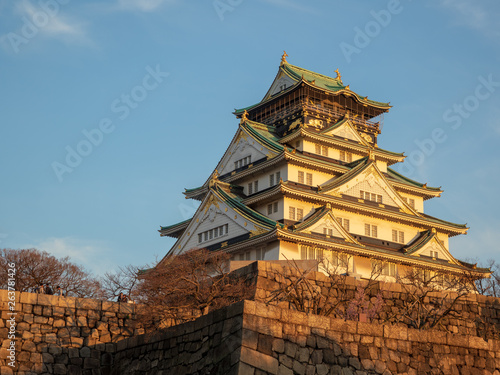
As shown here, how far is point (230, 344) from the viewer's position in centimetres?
1348

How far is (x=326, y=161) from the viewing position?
49250mm

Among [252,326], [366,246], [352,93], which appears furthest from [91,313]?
[352,93]

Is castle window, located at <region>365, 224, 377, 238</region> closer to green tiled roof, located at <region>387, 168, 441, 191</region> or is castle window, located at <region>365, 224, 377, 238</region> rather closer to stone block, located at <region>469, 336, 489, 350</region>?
green tiled roof, located at <region>387, 168, 441, 191</region>

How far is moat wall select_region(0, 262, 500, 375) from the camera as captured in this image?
1358 cm

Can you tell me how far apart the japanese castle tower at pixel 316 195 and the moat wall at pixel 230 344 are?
22189 mm

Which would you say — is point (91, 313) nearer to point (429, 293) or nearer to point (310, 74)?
point (429, 293)

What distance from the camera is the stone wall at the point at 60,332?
1833 centimetres

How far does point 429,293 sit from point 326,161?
90.0 ft

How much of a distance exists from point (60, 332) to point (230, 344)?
726cm

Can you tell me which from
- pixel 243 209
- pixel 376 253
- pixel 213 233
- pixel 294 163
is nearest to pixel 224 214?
pixel 213 233

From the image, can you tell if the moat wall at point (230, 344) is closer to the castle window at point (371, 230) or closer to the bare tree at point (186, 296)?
the bare tree at point (186, 296)

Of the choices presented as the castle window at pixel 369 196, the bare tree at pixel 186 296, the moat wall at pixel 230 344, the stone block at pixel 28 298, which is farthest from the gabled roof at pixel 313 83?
the stone block at pixel 28 298

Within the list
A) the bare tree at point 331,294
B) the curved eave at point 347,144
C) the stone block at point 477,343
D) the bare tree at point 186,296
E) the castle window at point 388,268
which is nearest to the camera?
the stone block at point 477,343

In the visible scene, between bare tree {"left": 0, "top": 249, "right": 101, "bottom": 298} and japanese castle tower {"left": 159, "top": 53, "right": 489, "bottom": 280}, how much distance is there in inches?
246
